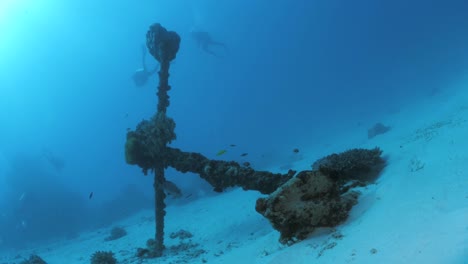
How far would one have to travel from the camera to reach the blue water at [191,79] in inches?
1943

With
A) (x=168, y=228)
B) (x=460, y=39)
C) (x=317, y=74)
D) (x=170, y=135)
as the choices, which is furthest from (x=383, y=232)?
(x=317, y=74)

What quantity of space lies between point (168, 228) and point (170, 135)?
23.9ft

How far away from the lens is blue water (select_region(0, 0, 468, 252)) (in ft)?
162

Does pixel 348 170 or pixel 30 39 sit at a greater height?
pixel 30 39

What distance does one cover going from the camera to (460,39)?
62.4 m

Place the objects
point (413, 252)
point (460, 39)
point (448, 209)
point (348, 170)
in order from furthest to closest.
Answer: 1. point (460, 39)
2. point (348, 170)
3. point (448, 209)
4. point (413, 252)

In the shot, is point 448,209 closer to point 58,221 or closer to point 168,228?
point 168,228

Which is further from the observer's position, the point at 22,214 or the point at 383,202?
the point at 22,214

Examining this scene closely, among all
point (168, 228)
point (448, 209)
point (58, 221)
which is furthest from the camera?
point (58, 221)

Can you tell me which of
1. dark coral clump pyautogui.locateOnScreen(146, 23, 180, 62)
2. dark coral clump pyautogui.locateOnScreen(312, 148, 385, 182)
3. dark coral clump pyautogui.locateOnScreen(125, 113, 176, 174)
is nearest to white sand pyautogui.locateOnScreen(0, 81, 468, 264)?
dark coral clump pyautogui.locateOnScreen(312, 148, 385, 182)

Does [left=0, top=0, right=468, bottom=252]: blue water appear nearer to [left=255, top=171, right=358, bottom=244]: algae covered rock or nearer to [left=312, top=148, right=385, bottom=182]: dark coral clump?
[left=312, top=148, right=385, bottom=182]: dark coral clump

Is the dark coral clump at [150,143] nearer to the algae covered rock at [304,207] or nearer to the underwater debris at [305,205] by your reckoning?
the underwater debris at [305,205]

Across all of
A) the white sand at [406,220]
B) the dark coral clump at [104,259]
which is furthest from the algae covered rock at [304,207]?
the dark coral clump at [104,259]

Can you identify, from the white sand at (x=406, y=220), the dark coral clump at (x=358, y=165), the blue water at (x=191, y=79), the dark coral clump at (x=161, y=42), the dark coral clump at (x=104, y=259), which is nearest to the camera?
the white sand at (x=406, y=220)
